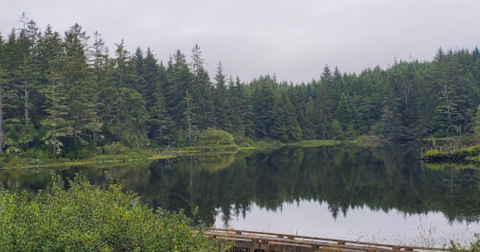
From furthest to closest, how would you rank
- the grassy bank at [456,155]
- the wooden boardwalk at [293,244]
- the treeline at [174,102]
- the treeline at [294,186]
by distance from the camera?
the treeline at [174,102], the grassy bank at [456,155], the treeline at [294,186], the wooden boardwalk at [293,244]

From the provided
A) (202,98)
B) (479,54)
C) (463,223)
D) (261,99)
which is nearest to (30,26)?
(202,98)

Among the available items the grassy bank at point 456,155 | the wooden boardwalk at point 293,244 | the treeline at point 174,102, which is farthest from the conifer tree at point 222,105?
the wooden boardwalk at point 293,244

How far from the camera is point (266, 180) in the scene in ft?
123

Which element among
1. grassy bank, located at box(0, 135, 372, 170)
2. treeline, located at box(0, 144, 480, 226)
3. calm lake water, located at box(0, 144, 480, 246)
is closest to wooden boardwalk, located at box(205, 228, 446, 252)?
calm lake water, located at box(0, 144, 480, 246)

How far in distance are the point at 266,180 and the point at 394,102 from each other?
6075 cm

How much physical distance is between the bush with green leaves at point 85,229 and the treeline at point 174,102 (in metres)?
43.2

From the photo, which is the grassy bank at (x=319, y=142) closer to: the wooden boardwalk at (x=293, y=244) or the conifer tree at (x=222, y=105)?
the conifer tree at (x=222, y=105)

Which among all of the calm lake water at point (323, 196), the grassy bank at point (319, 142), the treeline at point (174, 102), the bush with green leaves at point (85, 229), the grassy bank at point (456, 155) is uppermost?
the treeline at point (174, 102)

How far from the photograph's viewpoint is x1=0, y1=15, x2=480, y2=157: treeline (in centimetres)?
5316

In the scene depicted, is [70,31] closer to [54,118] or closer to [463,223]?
[54,118]

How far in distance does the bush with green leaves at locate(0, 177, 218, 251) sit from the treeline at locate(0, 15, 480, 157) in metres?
43.2

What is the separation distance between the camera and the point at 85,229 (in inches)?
372

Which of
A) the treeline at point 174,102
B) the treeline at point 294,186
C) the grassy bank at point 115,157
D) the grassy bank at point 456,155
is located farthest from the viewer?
the treeline at point 174,102

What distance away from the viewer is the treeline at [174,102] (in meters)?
53.2
